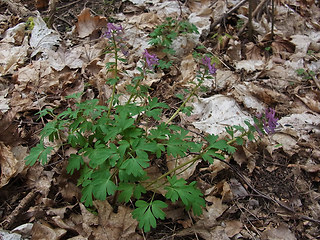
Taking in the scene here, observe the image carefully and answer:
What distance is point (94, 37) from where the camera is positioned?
3.80m

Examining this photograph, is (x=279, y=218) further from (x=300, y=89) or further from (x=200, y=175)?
(x=300, y=89)

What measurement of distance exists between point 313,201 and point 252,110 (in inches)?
41.0

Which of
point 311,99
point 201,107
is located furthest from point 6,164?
point 311,99

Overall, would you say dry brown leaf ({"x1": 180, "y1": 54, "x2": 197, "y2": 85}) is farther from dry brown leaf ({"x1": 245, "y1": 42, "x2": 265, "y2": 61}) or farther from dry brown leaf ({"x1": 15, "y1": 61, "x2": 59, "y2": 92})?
dry brown leaf ({"x1": 15, "y1": 61, "x2": 59, "y2": 92})

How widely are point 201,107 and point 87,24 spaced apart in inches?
80.5

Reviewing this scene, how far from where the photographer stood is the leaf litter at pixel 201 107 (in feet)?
6.49

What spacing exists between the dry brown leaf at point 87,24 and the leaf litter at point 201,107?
1 cm

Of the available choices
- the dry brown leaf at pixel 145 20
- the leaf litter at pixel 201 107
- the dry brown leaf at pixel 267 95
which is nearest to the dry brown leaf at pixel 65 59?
the leaf litter at pixel 201 107

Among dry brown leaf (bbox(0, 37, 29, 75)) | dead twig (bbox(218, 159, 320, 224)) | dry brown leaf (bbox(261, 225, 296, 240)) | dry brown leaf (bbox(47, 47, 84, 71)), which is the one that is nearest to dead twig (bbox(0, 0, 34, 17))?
dry brown leaf (bbox(0, 37, 29, 75))

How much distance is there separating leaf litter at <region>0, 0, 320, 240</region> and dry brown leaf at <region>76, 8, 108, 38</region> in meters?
0.01

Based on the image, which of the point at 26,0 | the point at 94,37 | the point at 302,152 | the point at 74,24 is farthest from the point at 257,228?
the point at 26,0

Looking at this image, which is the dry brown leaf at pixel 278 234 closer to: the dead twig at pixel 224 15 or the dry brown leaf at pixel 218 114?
the dry brown leaf at pixel 218 114

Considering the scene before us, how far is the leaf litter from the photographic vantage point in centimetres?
198

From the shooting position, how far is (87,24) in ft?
12.5
